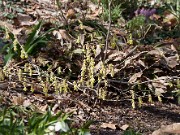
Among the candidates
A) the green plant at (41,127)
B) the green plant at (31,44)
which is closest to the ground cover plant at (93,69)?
the green plant at (31,44)

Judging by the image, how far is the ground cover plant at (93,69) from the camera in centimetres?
458

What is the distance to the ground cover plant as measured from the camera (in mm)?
4578

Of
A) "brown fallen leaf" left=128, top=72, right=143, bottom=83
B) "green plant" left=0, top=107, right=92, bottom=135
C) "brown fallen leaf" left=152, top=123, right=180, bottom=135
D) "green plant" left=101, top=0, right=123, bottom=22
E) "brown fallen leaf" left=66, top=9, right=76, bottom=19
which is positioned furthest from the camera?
"brown fallen leaf" left=66, top=9, right=76, bottom=19

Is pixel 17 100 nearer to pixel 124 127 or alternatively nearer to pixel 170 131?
pixel 124 127

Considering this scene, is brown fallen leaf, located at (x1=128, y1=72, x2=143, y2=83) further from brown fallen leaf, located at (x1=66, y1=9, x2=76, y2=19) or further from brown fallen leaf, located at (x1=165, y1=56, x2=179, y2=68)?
brown fallen leaf, located at (x1=66, y1=9, x2=76, y2=19)

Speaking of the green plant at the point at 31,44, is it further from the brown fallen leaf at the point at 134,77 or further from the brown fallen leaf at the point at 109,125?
the brown fallen leaf at the point at 109,125

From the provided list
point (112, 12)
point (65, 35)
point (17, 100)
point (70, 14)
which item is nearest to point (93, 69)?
point (17, 100)

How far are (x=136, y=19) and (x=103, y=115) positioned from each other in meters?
1.78

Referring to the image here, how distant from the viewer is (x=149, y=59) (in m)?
5.41

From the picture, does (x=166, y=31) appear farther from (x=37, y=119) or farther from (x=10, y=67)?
(x=37, y=119)

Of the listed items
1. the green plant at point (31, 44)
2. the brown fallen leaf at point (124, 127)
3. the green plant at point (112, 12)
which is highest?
the green plant at point (112, 12)

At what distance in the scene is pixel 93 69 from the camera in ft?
14.9

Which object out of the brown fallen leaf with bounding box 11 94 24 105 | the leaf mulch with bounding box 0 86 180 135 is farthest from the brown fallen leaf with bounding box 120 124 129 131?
the brown fallen leaf with bounding box 11 94 24 105

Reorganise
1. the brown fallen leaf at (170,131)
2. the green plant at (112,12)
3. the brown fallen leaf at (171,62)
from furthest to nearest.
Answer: the green plant at (112,12)
the brown fallen leaf at (171,62)
the brown fallen leaf at (170,131)
